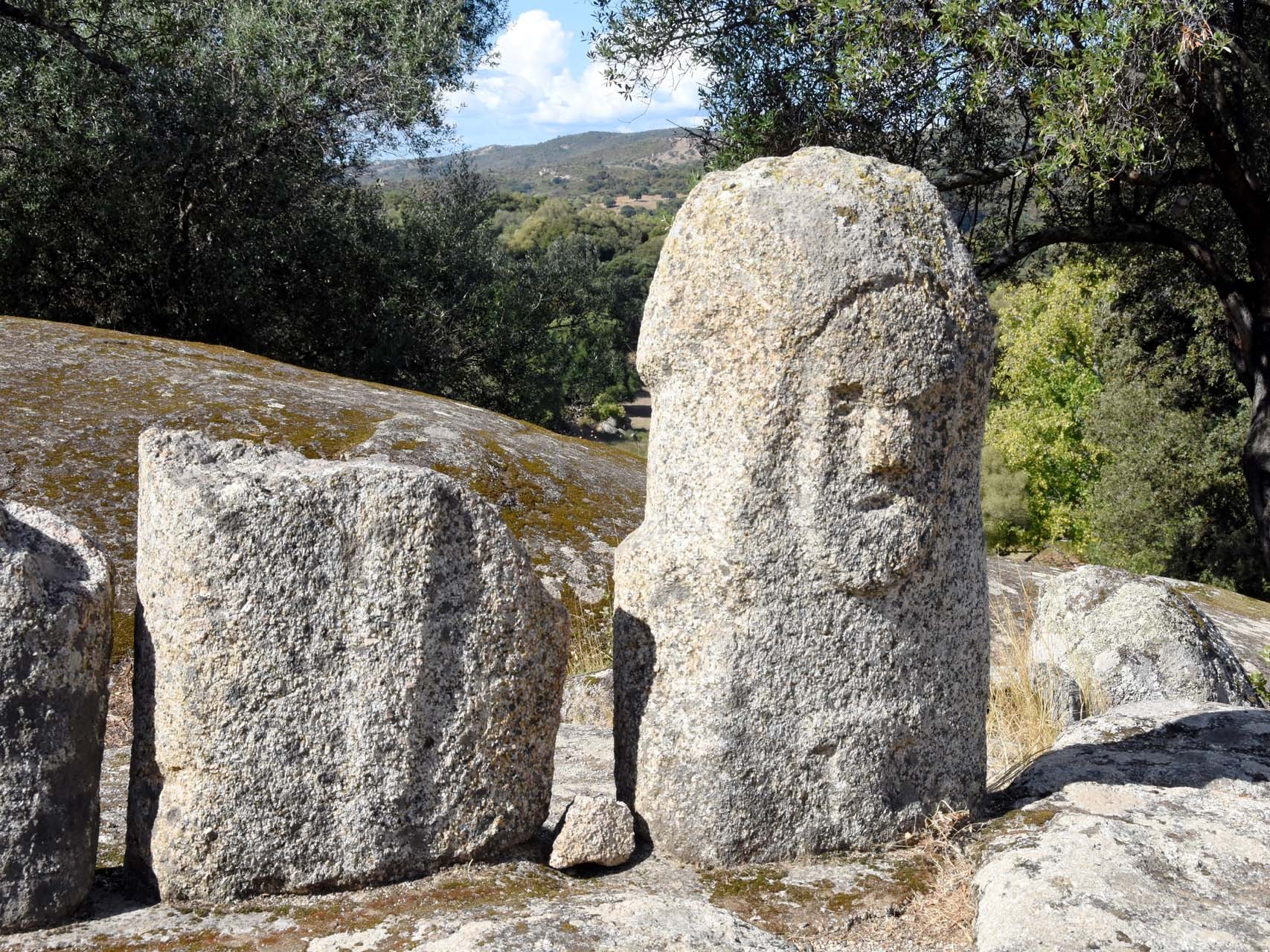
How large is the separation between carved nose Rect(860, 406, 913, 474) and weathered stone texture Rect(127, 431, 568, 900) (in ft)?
4.59

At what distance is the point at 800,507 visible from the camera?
422 cm

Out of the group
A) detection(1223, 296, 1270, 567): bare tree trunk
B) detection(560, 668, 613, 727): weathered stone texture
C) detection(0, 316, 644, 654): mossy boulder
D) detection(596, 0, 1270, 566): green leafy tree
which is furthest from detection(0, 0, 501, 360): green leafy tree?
detection(1223, 296, 1270, 567): bare tree trunk

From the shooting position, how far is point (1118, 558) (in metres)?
23.6

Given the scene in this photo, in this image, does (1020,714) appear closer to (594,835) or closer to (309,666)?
(594,835)

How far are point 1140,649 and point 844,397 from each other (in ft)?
14.6

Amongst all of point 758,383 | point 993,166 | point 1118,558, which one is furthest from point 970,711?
point 1118,558

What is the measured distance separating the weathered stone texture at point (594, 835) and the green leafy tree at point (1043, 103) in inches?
242

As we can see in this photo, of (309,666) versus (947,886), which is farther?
(947,886)

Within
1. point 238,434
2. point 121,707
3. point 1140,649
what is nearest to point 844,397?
point 1140,649

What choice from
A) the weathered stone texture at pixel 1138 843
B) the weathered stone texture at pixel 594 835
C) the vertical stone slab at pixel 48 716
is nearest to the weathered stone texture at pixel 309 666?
the vertical stone slab at pixel 48 716

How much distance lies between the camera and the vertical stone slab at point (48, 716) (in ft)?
11.6

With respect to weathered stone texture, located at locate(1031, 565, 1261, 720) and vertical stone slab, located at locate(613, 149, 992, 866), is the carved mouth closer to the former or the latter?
vertical stone slab, located at locate(613, 149, 992, 866)

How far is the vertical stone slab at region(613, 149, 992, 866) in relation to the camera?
4.18 metres

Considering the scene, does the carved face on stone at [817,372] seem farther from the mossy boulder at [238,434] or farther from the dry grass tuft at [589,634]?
the mossy boulder at [238,434]
